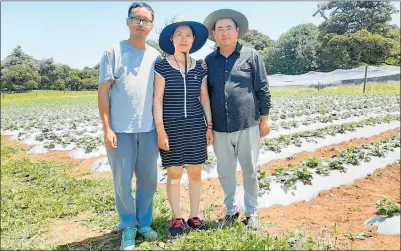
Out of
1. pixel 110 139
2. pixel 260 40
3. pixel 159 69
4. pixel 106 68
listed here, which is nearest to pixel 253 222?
pixel 110 139

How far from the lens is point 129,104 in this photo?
274cm

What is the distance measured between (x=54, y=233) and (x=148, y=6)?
7.79 feet

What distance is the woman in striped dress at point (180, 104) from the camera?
283cm

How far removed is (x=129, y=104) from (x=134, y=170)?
0.61m

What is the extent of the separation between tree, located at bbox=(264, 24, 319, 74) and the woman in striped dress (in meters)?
4.82

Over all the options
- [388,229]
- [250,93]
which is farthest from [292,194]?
[250,93]

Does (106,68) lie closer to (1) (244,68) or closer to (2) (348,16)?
(1) (244,68)

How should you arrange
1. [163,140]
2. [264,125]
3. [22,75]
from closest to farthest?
[163,140] < [264,125] < [22,75]

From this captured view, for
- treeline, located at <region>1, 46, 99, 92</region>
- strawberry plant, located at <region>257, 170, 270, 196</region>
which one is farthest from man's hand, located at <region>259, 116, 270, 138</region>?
treeline, located at <region>1, 46, 99, 92</region>

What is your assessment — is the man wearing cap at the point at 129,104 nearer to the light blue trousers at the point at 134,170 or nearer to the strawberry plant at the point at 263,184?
the light blue trousers at the point at 134,170

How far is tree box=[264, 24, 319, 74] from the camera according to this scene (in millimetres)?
7878

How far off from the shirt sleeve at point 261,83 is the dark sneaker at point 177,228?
125cm

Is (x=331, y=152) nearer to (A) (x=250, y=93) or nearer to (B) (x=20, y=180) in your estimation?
→ (A) (x=250, y=93)

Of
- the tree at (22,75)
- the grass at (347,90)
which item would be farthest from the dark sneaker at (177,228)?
the grass at (347,90)
